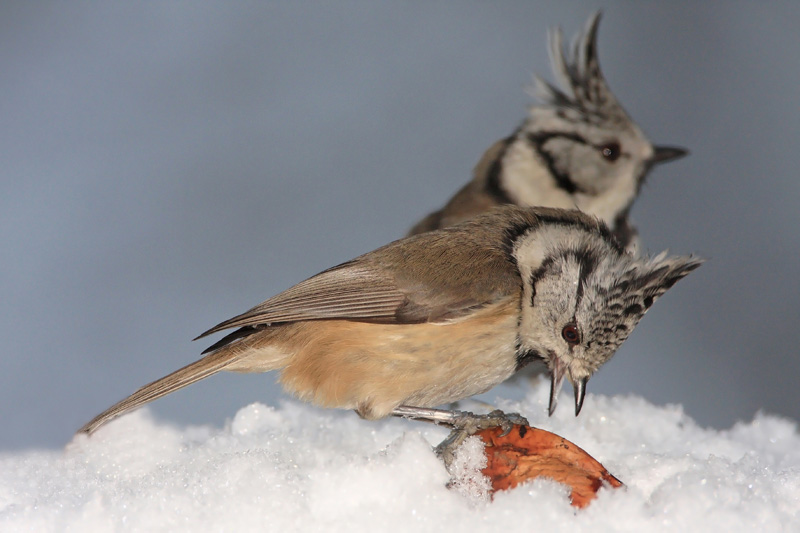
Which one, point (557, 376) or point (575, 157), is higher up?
point (575, 157)

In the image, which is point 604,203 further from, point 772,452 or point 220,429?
point 220,429

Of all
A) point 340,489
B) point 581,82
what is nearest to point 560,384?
point 340,489

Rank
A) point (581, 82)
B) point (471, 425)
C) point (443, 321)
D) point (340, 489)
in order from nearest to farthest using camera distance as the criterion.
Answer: point (340, 489) < point (471, 425) < point (443, 321) < point (581, 82)

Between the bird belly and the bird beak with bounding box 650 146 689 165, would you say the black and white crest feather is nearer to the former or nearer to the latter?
the bird beak with bounding box 650 146 689 165

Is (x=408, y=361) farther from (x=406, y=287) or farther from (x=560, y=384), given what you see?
(x=560, y=384)

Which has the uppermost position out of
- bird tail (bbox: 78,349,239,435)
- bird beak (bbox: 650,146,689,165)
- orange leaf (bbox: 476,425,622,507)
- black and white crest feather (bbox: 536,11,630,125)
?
black and white crest feather (bbox: 536,11,630,125)

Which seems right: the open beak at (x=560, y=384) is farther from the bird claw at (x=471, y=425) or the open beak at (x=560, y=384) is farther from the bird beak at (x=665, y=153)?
the bird beak at (x=665, y=153)

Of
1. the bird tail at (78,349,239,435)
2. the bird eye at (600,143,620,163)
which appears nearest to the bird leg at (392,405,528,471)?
the bird tail at (78,349,239,435)

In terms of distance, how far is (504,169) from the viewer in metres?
2.97

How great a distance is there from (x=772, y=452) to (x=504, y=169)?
4.67 ft

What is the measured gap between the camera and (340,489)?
138 cm

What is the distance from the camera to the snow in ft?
4.13

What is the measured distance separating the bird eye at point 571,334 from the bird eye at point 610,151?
4.29ft

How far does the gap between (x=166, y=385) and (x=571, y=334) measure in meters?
0.92
